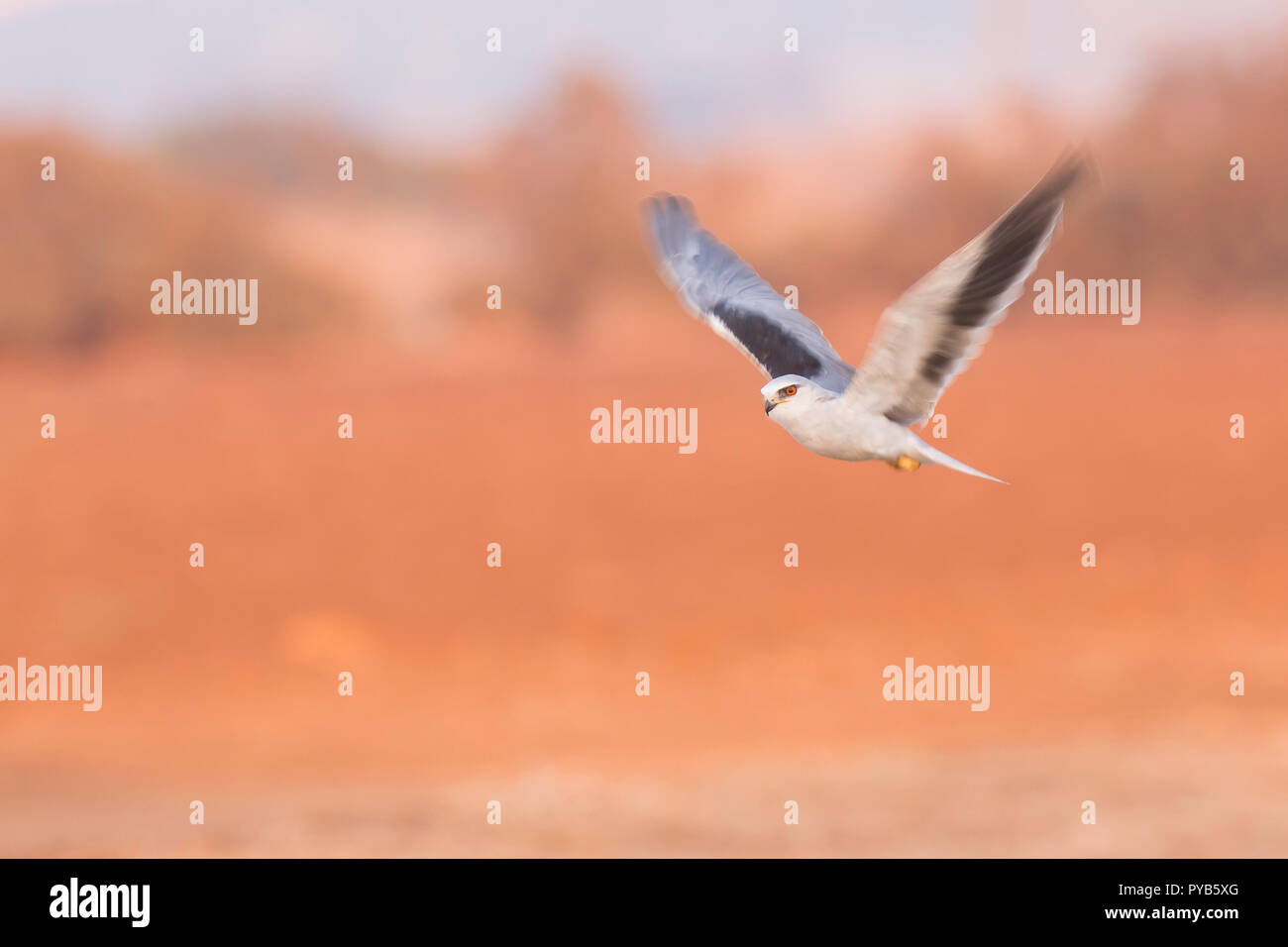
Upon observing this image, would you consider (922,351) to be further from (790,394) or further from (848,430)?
(790,394)

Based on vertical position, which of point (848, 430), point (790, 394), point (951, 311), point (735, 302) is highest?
point (735, 302)

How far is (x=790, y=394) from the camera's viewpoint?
5742 mm

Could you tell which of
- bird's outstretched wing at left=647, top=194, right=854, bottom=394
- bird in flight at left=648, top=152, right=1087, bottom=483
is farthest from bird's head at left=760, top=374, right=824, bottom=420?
bird's outstretched wing at left=647, top=194, right=854, bottom=394

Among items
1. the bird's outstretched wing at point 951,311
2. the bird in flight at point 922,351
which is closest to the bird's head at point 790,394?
the bird in flight at point 922,351

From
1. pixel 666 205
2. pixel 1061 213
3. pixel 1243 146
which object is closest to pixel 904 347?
pixel 1061 213

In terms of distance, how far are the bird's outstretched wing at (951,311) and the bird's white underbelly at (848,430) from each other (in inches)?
3.2

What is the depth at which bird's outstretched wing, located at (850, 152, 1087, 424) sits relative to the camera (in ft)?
17.0

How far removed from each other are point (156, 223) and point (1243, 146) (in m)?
25.3

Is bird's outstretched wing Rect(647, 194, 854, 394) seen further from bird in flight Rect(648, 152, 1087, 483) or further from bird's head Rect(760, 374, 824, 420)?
bird's head Rect(760, 374, 824, 420)

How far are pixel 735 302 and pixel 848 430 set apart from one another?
8.04ft

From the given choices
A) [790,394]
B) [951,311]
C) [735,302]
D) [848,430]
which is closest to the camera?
[951,311]

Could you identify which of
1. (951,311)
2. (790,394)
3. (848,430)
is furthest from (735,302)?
(951,311)

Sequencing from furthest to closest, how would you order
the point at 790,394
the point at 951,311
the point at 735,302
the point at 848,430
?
the point at 735,302 < the point at 790,394 < the point at 848,430 < the point at 951,311

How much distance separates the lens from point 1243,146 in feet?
104
